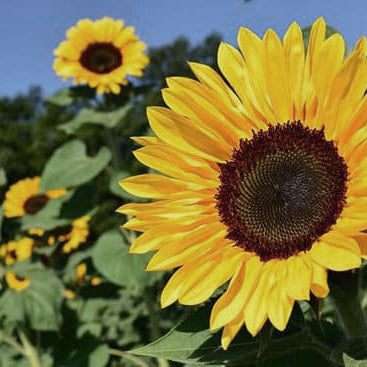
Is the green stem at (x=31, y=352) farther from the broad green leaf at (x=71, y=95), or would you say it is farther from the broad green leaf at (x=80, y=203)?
the broad green leaf at (x=71, y=95)

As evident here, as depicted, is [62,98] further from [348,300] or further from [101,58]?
[348,300]

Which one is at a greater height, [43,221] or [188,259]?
[43,221]

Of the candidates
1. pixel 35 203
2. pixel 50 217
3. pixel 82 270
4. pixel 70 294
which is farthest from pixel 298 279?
pixel 70 294

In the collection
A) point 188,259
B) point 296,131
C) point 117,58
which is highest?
point 117,58

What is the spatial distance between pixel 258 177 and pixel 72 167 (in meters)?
2.29

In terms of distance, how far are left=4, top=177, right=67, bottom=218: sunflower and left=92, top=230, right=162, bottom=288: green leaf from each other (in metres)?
0.60

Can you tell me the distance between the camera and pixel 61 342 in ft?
11.8

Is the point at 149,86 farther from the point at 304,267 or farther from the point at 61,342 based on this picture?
the point at 304,267

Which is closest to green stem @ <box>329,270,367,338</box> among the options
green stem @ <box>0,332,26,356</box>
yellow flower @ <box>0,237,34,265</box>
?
green stem @ <box>0,332,26,356</box>

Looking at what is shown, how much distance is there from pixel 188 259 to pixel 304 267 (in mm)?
196

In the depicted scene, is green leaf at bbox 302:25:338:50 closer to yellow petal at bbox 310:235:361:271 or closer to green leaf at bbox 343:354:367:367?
yellow petal at bbox 310:235:361:271

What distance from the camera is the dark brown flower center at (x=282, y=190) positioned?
48.1 inches

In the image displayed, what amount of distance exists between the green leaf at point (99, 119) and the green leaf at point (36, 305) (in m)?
0.72

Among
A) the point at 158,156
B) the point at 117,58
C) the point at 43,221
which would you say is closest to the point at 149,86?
the point at 117,58
